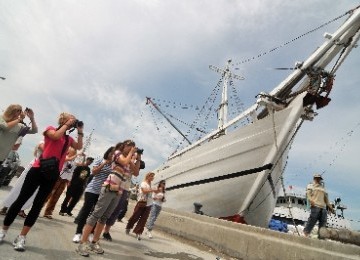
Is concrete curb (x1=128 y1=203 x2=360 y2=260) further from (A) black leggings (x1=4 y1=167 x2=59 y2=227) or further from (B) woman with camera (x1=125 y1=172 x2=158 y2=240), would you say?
(A) black leggings (x1=4 y1=167 x2=59 y2=227)

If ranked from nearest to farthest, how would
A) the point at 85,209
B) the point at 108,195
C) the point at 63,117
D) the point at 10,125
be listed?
1. the point at 63,117
2. the point at 10,125
3. the point at 108,195
4. the point at 85,209

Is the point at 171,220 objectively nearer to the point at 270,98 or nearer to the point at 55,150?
the point at 270,98

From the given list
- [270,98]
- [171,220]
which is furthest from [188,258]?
[270,98]

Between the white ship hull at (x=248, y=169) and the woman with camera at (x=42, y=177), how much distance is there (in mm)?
7424

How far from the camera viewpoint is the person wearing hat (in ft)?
23.2

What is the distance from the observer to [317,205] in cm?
709

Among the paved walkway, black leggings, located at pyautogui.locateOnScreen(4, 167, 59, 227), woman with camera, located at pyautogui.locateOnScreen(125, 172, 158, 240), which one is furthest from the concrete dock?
woman with camera, located at pyautogui.locateOnScreen(125, 172, 158, 240)

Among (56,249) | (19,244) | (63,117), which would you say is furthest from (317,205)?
(19,244)

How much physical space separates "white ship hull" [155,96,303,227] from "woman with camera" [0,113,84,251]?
7.42 metres

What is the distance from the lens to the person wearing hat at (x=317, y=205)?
706cm

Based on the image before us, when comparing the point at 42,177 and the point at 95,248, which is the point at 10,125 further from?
the point at 95,248

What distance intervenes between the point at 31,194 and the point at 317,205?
5.90 m

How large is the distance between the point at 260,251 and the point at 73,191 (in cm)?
462

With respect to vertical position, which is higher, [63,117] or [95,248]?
[63,117]
